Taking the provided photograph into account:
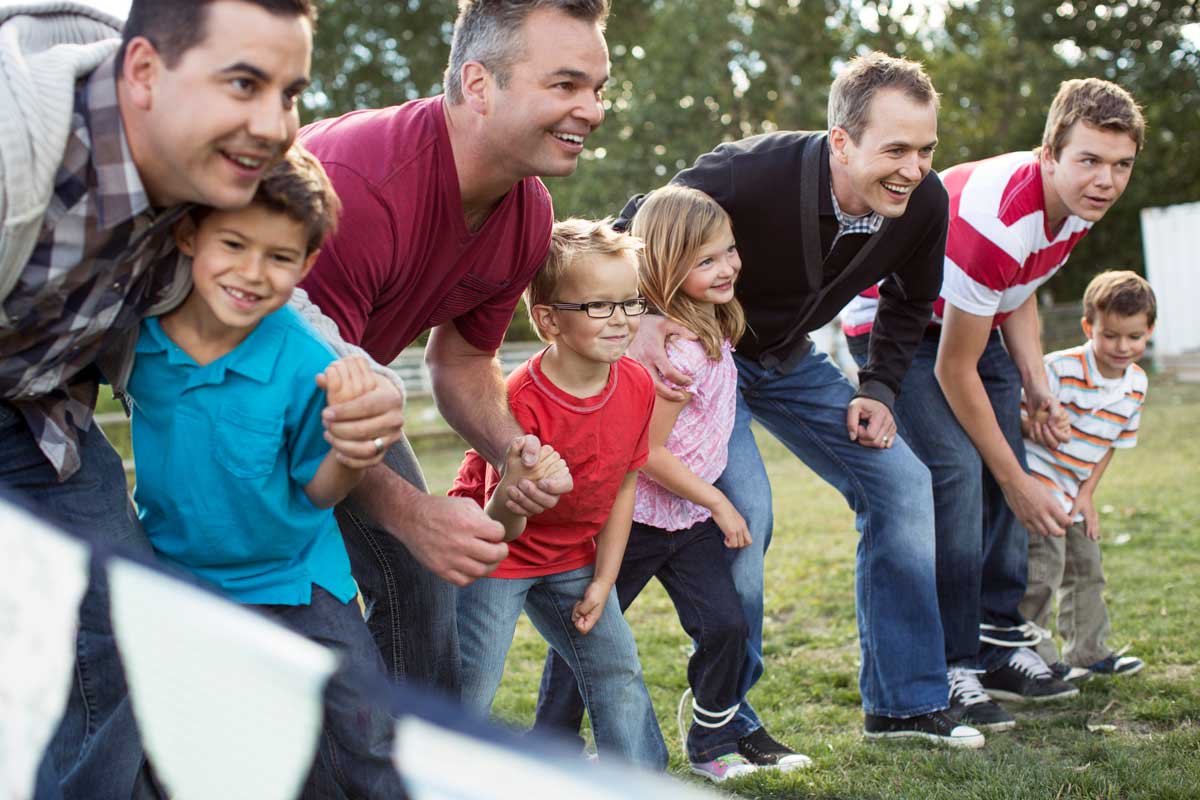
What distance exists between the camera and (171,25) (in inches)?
82.6

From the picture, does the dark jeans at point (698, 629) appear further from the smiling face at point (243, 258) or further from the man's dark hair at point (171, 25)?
the man's dark hair at point (171, 25)

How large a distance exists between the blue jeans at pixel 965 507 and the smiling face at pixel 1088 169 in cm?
63

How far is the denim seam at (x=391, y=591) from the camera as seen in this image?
3299 mm

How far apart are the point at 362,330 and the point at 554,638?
1.11 m

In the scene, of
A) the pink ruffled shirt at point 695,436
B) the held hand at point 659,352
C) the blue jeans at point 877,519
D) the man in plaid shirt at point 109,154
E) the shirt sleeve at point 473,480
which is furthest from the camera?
the blue jeans at point 877,519

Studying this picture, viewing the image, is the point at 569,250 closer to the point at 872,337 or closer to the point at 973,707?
the point at 872,337

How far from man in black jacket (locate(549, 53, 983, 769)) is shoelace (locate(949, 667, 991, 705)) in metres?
0.27

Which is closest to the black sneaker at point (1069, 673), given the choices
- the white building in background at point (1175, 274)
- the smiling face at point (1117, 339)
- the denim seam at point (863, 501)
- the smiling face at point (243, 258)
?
the denim seam at point (863, 501)

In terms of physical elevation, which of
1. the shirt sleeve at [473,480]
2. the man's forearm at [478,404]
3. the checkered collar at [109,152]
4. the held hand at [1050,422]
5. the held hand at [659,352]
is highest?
the checkered collar at [109,152]

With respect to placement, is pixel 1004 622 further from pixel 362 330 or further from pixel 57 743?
pixel 57 743

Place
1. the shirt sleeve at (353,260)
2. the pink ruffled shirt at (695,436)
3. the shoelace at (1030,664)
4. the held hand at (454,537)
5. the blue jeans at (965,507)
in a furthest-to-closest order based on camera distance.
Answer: the shoelace at (1030,664)
the blue jeans at (965,507)
the pink ruffled shirt at (695,436)
the shirt sleeve at (353,260)
the held hand at (454,537)

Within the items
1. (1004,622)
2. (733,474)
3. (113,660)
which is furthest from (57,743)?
(1004,622)

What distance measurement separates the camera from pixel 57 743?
7.85 ft

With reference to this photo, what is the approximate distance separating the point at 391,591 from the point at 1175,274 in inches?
771
